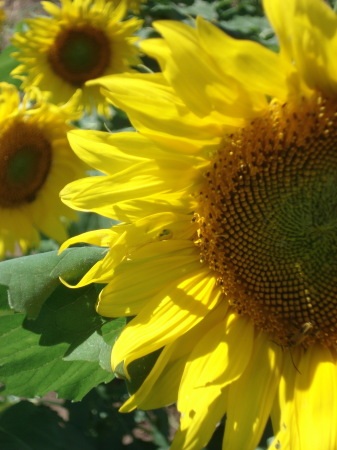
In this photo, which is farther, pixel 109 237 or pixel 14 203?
pixel 14 203

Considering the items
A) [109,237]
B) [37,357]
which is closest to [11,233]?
[37,357]

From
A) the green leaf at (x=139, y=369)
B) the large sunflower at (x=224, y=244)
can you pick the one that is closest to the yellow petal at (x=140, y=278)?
the large sunflower at (x=224, y=244)

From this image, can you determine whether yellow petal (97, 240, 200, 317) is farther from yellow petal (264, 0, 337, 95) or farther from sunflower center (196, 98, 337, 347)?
yellow petal (264, 0, 337, 95)

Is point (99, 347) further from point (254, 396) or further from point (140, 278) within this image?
point (254, 396)

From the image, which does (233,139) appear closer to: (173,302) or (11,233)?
(173,302)

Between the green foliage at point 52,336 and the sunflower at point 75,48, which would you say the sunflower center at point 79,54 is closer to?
the sunflower at point 75,48

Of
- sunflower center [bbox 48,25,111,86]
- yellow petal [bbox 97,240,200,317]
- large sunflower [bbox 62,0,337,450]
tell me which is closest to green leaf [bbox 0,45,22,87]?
sunflower center [bbox 48,25,111,86]
